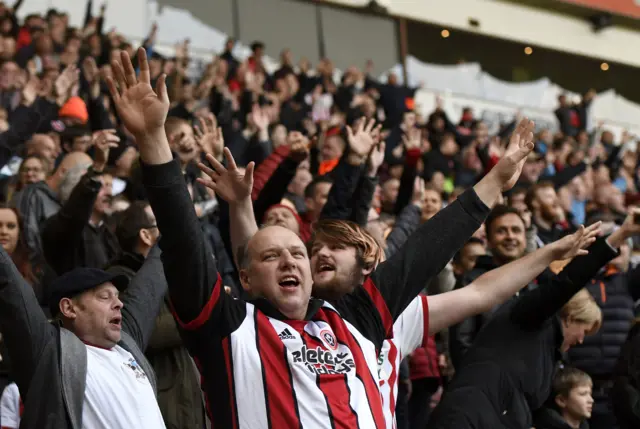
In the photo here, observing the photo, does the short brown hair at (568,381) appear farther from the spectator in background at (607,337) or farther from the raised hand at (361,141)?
the raised hand at (361,141)

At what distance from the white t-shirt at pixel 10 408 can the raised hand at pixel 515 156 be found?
79.4 inches

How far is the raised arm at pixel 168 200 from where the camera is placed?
252cm

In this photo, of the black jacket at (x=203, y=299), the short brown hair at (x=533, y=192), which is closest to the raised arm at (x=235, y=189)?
the black jacket at (x=203, y=299)

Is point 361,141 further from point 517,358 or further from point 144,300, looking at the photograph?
point 144,300

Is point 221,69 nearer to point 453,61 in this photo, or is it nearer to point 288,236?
point 288,236

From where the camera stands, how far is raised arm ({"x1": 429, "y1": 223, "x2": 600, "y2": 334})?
3355mm

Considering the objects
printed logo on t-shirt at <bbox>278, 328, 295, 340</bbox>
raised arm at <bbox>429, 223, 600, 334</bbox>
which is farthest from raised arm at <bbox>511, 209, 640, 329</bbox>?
printed logo on t-shirt at <bbox>278, 328, 295, 340</bbox>

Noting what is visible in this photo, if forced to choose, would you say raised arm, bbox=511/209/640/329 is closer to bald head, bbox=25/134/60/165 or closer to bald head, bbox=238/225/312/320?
bald head, bbox=238/225/312/320

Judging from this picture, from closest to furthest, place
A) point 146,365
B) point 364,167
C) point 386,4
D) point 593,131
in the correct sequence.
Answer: point 146,365
point 364,167
point 593,131
point 386,4

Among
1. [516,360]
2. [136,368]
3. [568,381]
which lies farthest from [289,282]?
[568,381]

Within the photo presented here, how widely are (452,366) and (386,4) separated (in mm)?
13284

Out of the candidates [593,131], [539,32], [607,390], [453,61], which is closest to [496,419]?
[607,390]

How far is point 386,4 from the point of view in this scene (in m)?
17.9

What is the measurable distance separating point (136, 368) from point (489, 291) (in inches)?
49.6
